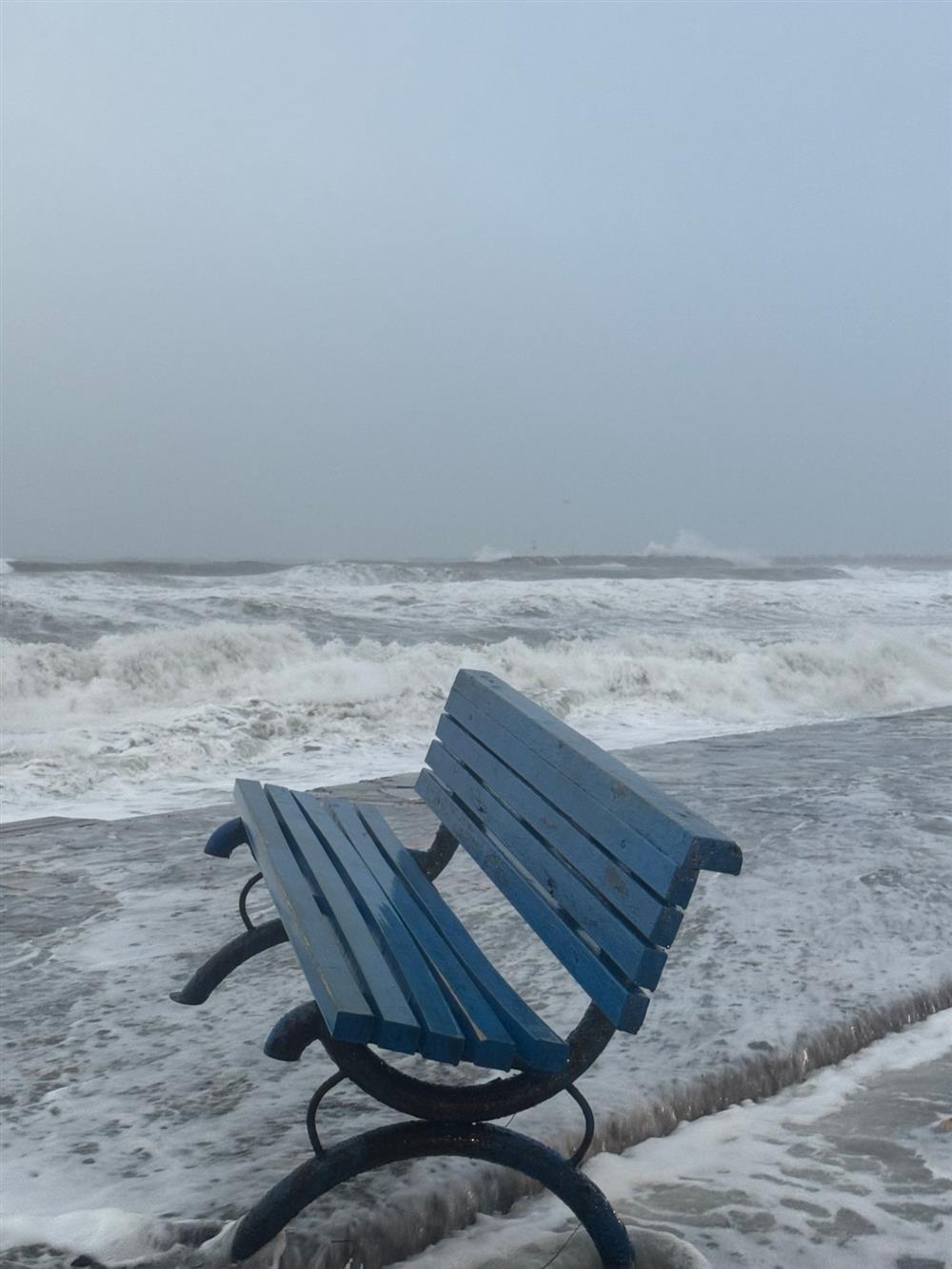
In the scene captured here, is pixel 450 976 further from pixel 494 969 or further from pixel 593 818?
pixel 593 818

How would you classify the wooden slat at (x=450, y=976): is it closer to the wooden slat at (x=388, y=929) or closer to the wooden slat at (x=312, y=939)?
the wooden slat at (x=388, y=929)

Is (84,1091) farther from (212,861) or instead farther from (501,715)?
(212,861)

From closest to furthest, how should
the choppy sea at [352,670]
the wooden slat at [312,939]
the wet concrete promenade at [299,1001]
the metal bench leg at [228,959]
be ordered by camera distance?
the wooden slat at [312,939], the wet concrete promenade at [299,1001], the metal bench leg at [228,959], the choppy sea at [352,670]

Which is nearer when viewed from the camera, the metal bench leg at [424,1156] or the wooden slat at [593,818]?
A: the wooden slat at [593,818]

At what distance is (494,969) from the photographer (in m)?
2.08

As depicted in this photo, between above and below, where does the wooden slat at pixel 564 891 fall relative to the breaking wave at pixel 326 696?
above

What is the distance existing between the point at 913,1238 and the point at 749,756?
600 cm

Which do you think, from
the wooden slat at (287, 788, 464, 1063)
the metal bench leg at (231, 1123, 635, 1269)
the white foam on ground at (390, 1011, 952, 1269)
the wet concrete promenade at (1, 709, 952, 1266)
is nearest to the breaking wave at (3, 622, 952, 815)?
the wet concrete promenade at (1, 709, 952, 1266)

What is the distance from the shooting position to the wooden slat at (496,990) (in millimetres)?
1809

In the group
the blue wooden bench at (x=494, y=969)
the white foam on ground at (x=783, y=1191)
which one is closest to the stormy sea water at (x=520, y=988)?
the white foam on ground at (x=783, y=1191)

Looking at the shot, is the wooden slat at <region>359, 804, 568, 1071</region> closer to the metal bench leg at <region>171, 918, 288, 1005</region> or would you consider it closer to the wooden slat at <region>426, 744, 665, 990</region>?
the wooden slat at <region>426, 744, 665, 990</region>

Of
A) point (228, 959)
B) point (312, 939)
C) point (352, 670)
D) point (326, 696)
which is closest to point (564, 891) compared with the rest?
point (312, 939)

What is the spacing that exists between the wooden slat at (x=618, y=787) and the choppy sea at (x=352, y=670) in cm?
408

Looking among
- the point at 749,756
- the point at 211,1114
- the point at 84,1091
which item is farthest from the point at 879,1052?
the point at 749,756
